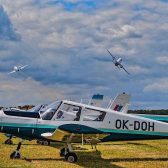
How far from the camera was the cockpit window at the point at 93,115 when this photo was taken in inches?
686

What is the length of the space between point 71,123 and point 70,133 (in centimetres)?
102

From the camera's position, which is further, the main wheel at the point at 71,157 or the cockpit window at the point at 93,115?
the cockpit window at the point at 93,115

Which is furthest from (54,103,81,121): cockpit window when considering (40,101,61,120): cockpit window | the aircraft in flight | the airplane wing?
the airplane wing

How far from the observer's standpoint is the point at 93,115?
17.7m

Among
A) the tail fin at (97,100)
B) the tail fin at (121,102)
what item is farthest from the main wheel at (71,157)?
the tail fin at (97,100)

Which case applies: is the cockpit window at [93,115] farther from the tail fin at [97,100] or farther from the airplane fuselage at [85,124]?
the tail fin at [97,100]

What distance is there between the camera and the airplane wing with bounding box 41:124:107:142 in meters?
15.8

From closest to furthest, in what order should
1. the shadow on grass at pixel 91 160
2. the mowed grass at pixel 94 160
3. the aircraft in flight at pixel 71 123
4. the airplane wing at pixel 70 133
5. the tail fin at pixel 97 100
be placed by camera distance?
the airplane wing at pixel 70 133, the mowed grass at pixel 94 160, the shadow on grass at pixel 91 160, the aircraft in flight at pixel 71 123, the tail fin at pixel 97 100

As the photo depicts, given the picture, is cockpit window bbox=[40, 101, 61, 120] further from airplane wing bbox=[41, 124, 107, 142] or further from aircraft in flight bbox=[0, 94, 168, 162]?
airplane wing bbox=[41, 124, 107, 142]

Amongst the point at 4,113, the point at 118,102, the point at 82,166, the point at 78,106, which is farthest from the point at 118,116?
the point at 118,102

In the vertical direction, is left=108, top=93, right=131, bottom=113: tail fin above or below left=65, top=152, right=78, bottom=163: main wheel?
above

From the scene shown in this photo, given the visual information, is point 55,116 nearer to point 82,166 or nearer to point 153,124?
point 82,166

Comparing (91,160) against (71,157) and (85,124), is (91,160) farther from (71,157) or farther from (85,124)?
(85,124)

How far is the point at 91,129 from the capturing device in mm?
15984
